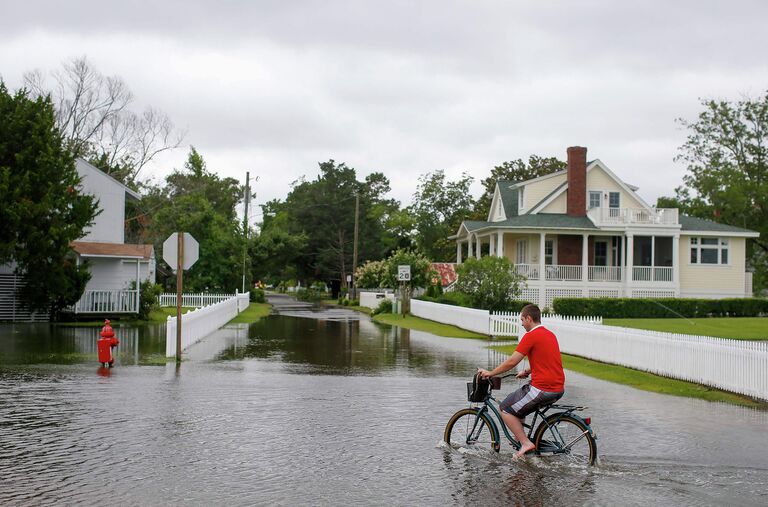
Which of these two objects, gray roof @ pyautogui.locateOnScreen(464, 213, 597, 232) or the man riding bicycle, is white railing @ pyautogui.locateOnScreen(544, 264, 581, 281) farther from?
the man riding bicycle

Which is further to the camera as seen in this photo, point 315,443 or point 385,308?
point 385,308

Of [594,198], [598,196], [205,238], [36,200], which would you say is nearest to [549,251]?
[594,198]

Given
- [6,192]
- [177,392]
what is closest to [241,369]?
[177,392]

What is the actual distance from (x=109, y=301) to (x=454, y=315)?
15.1 metres

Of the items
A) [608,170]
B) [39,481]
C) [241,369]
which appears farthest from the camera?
[608,170]

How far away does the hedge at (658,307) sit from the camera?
40156 millimetres

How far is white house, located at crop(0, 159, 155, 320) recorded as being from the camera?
108 feet

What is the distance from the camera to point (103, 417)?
11.2m

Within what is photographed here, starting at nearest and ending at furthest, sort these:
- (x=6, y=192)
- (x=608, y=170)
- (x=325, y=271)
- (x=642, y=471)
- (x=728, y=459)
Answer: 1. (x=642, y=471)
2. (x=728, y=459)
3. (x=6, y=192)
4. (x=608, y=170)
5. (x=325, y=271)

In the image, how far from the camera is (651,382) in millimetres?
16359

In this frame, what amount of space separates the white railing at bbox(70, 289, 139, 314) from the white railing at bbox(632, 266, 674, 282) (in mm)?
27281

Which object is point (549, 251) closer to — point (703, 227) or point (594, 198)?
point (594, 198)

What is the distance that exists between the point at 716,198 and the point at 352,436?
59021mm

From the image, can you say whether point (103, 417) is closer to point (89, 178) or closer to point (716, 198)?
point (89, 178)
